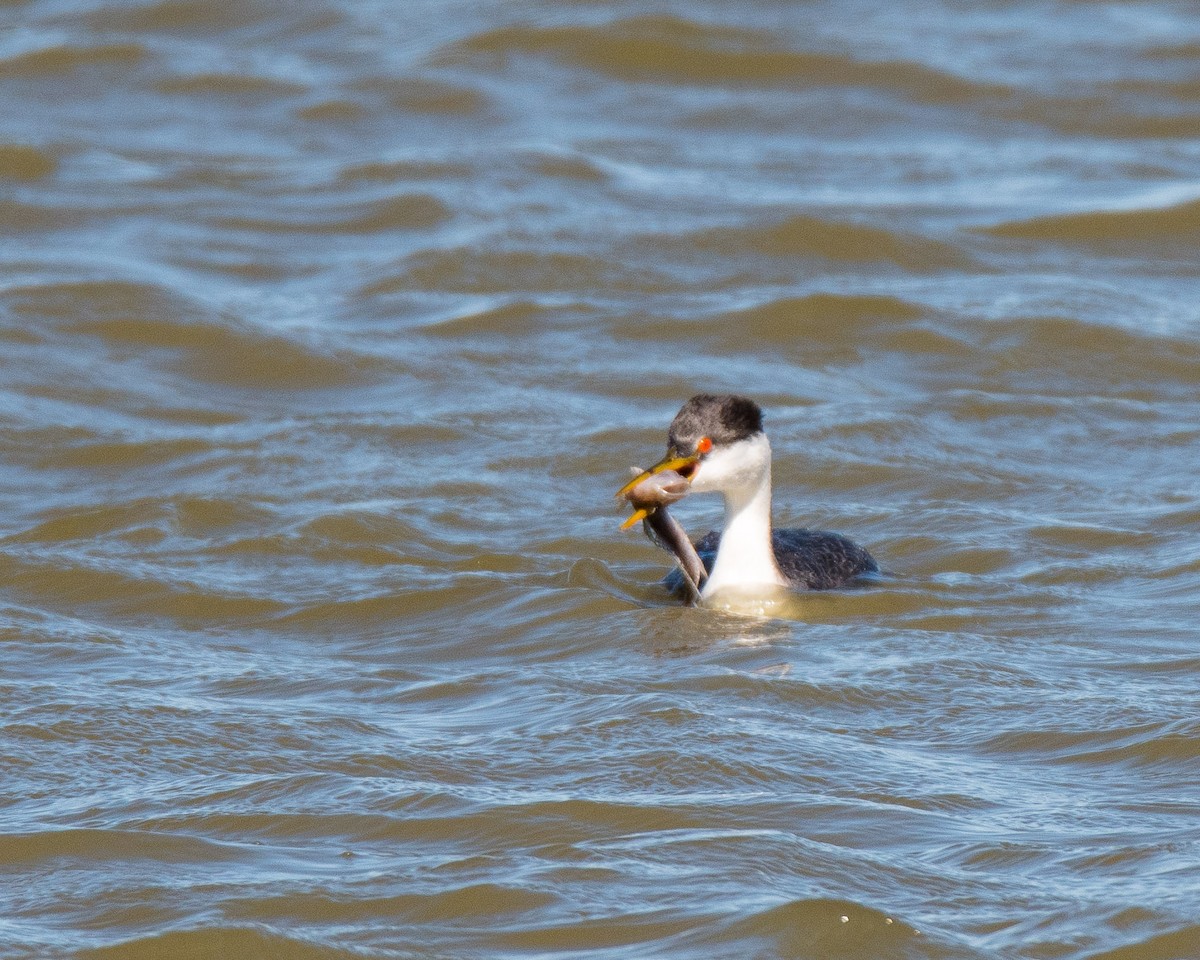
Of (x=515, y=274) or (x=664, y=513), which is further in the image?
(x=515, y=274)

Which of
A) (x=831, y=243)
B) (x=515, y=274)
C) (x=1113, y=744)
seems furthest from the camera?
(x=831, y=243)

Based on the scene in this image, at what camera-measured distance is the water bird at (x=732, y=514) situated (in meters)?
8.70

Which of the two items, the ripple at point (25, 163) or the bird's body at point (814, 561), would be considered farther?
the ripple at point (25, 163)

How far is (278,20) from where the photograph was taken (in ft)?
66.7

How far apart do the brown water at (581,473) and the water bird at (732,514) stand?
0.67ft

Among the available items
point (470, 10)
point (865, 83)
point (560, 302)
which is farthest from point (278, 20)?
point (560, 302)

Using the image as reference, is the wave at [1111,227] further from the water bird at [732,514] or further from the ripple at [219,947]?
the ripple at [219,947]

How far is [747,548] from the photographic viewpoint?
29.7ft

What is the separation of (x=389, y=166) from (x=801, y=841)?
438 inches

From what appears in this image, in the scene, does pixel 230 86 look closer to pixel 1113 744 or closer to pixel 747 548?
pixel 747 548

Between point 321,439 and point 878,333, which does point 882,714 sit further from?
point 878,333

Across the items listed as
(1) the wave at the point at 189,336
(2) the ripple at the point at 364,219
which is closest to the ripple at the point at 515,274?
(2) the ripple at the point at 364,219

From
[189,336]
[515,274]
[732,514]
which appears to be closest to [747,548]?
[732,514]

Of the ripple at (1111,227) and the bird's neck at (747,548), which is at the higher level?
the ripple at (1111,227)
